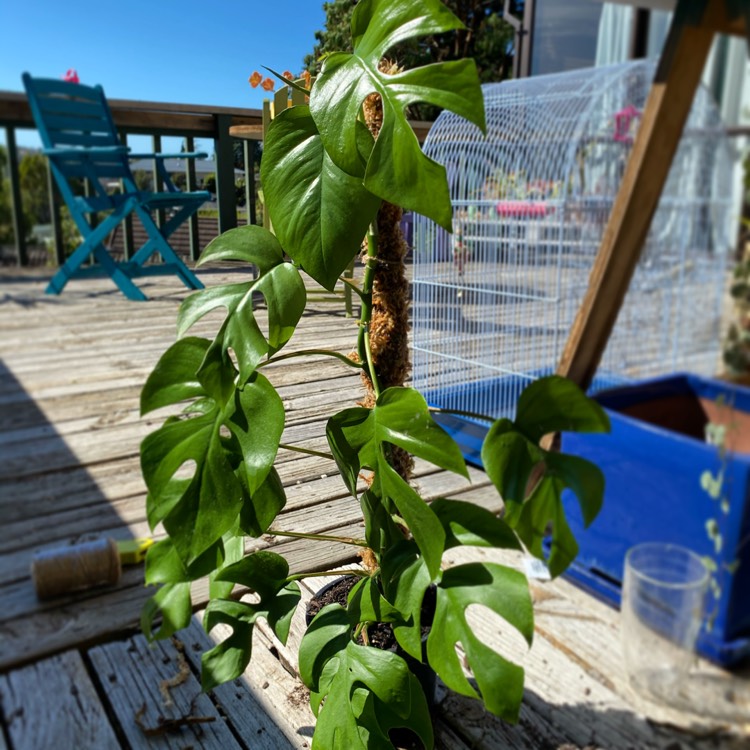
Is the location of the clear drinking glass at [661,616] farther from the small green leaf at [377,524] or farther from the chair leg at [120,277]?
the chair leg at [120,277]

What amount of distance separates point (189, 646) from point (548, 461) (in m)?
A: 0.76

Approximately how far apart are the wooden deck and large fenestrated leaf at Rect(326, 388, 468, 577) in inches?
8.0

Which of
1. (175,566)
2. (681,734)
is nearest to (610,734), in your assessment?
(681,734)

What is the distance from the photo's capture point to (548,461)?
2.08 ft

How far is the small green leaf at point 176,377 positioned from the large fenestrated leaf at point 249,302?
0.13 feet

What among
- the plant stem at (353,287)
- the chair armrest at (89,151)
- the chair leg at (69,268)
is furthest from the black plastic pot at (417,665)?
the chair armrest at (89,151)

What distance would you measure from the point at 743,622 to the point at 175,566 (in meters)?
0.61

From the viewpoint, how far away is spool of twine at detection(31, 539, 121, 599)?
46.8 inches

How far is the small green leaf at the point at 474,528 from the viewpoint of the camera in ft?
2.17

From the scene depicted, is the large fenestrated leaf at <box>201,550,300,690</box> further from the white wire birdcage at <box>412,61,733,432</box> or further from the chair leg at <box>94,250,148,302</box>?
the white wire birdcage at <box>412,61,733,432</box>

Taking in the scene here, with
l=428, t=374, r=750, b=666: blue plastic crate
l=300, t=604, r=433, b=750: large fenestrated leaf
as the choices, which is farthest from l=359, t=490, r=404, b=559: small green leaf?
l=428, t=374, r=750, b=666: blue plastic crate

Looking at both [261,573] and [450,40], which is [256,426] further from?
[450,40]

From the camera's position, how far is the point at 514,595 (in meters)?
0.65

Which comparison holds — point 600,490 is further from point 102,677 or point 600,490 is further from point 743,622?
point 102,677
